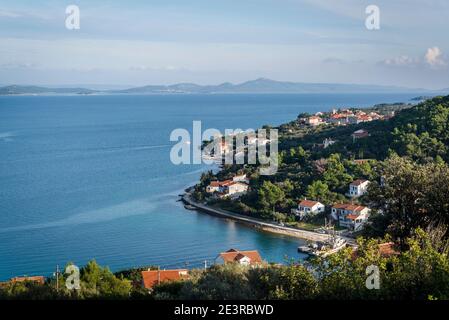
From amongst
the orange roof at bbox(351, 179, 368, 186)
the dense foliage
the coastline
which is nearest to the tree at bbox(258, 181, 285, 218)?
the coastline

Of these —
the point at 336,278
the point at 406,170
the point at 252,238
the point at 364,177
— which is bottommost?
the point at 252,238

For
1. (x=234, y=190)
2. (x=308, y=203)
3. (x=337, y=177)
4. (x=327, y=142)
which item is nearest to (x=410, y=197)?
(x=308, y=203)

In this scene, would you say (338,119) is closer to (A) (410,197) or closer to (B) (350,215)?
(B) (350,215)

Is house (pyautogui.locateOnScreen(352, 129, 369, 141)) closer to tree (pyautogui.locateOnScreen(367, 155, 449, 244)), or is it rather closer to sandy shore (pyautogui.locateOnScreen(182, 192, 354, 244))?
sandy shore (pyautogui.locateOnScreen(182, 192, 354, 244))

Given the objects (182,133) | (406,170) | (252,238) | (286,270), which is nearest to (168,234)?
(252,238)

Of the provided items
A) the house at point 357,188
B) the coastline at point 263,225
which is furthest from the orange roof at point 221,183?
the house at point 357,188

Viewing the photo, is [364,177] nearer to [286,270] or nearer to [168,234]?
[168,234]
